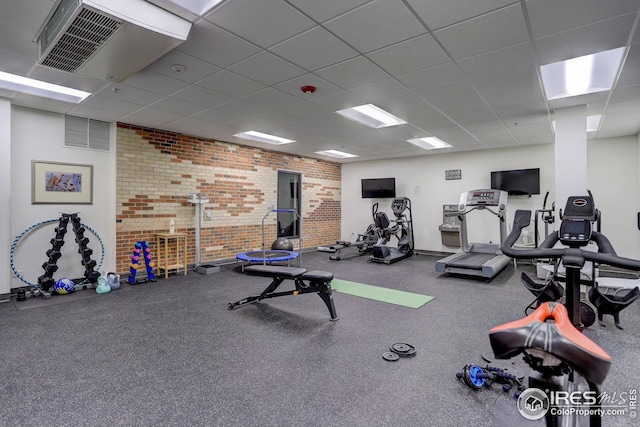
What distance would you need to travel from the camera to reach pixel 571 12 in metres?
2.38

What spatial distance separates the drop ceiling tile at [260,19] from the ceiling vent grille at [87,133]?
3.98m

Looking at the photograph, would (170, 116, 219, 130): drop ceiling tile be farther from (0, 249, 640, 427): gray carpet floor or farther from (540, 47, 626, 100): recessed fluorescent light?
(540, 47, 626, 100): recessed fluorescent light

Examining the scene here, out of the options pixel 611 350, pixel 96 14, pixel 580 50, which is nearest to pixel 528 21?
pixel 580 50

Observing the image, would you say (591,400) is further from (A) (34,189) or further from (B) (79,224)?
(A) (34,189)

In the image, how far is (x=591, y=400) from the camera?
1.17m

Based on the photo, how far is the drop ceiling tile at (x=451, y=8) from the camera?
2.30 meters

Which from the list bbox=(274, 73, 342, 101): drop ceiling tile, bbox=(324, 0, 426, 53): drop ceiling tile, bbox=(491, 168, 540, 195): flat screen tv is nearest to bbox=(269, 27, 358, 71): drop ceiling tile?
bbox=(324, 0, 426, 53): drop ceiling tile

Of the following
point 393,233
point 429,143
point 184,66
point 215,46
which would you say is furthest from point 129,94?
point 393,233

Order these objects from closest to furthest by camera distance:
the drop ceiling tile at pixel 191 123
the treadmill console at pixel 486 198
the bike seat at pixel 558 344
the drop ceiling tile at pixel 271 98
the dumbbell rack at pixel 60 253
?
the bike seat at pixel 558 344, the drop ceiling tile at pixel 271 98, the dumbbell rack at pixel 60 253, the drop ceiling tile at pixel 191 123, the treadmill console at pixel 486 198

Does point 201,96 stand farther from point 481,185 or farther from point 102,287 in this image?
point 481,185

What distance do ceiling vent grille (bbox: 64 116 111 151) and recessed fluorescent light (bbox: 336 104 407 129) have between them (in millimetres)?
3979

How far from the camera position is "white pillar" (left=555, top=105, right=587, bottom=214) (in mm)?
4371

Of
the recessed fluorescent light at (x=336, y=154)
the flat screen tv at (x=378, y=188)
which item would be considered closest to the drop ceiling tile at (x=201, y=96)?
the recessed fluorescent light at (x=336, y=154)

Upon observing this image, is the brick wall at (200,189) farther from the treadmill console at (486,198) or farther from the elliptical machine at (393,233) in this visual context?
the treadmill console at (486,198)
